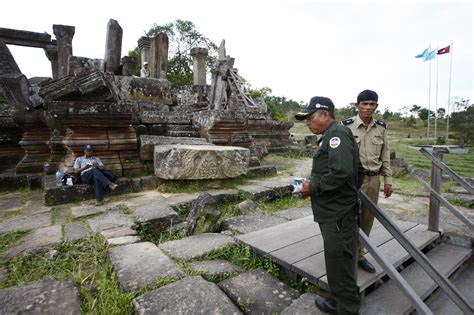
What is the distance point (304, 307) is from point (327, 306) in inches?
5.6

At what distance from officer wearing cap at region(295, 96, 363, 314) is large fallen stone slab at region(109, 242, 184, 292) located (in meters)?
1.02

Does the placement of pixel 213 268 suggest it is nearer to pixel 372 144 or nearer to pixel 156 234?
pixel 156 234

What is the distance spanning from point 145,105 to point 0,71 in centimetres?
293

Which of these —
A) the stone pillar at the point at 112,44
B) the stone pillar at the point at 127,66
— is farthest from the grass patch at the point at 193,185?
the stone pillar at the point at 127,66

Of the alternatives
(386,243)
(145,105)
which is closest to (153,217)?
(386,243)

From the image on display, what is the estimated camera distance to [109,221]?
2869 mm

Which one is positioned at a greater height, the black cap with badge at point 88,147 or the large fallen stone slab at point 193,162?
the black cap with badge at point 88,147

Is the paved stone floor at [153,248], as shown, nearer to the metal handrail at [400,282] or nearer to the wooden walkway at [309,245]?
the wooden walkway at [309,245]

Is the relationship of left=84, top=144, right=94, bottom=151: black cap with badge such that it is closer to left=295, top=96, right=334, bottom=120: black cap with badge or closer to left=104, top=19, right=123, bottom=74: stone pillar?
left=295, top=96, right=334, bottom=120: black cap with badge

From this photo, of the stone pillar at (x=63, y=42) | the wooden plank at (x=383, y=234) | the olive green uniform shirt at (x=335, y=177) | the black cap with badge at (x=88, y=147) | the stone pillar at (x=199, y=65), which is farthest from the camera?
the stone pillar at (x=199, y=65)

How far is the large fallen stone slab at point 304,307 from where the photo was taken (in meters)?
1.61

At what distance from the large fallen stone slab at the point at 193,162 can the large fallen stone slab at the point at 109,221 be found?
1012mm

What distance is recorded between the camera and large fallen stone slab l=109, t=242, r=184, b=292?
5.78 feet

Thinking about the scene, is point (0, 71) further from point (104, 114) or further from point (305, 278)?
point (305, 278)
